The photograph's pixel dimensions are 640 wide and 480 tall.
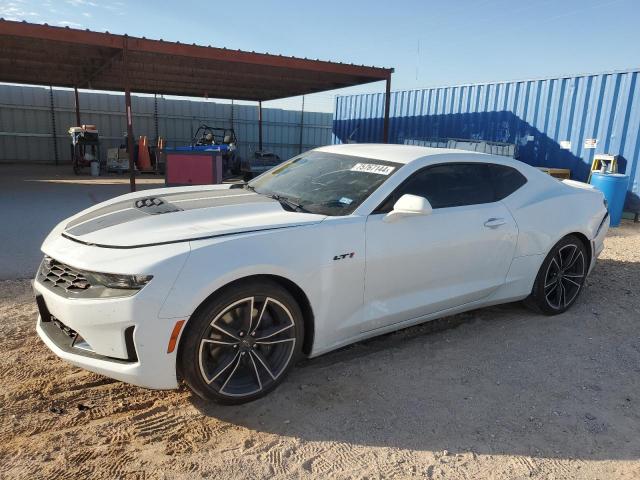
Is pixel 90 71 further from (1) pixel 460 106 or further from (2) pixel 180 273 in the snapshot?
(2) pixel 180 273

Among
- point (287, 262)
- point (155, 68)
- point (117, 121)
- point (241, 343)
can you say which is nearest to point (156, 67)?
point (155, 68)

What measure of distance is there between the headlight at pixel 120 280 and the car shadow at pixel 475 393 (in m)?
0.91

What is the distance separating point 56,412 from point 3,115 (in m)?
23.1

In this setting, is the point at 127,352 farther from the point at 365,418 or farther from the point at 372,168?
the point at 372,168

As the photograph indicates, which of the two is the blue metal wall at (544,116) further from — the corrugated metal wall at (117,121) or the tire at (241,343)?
the corrugated metal wall at (117,121)

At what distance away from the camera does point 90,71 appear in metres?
14.7

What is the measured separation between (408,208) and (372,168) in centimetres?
57

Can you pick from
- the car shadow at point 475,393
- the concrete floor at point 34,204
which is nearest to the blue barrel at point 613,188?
the car shadow at point 475,393

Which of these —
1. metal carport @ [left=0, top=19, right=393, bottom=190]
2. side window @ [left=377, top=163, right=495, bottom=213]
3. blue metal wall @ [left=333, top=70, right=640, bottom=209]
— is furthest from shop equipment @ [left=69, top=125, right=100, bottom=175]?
side window @ [left=377, top=163, right=495, bottom=213]

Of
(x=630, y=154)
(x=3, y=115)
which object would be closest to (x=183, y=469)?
(x=630, y=154)

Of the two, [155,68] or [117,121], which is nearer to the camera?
[155,68]

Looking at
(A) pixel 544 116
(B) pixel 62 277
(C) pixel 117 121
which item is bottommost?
(B) pixel 62 277

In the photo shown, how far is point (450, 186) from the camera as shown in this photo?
3697 mm

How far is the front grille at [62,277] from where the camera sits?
8.50 ft
